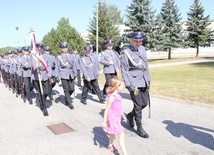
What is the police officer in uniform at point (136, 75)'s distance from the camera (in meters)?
5.15

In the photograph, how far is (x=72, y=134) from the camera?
215 inches

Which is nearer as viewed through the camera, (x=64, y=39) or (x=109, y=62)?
(x=109, y=62)

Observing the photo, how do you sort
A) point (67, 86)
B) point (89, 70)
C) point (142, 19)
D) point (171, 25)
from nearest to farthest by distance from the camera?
point (67, 86)
point (89, 70)
point (142, 19)
point (171, 25)

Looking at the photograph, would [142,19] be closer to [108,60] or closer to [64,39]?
[64,39]

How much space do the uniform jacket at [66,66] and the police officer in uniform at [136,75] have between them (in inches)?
125

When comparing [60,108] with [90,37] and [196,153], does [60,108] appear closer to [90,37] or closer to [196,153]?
[196,153]

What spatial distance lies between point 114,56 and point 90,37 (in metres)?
33.8

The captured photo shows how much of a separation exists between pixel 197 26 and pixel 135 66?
34731mm

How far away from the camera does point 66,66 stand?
8.13m

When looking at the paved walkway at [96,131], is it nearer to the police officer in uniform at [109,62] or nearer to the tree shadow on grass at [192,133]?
the tree shadow on grass at [192,133]

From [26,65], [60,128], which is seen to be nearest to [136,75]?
[60,128]

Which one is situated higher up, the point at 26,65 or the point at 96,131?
the point at 26,65

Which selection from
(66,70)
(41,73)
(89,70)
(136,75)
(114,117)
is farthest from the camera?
(89,70)

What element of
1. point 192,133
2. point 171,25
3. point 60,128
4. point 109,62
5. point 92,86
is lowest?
point 60,128
